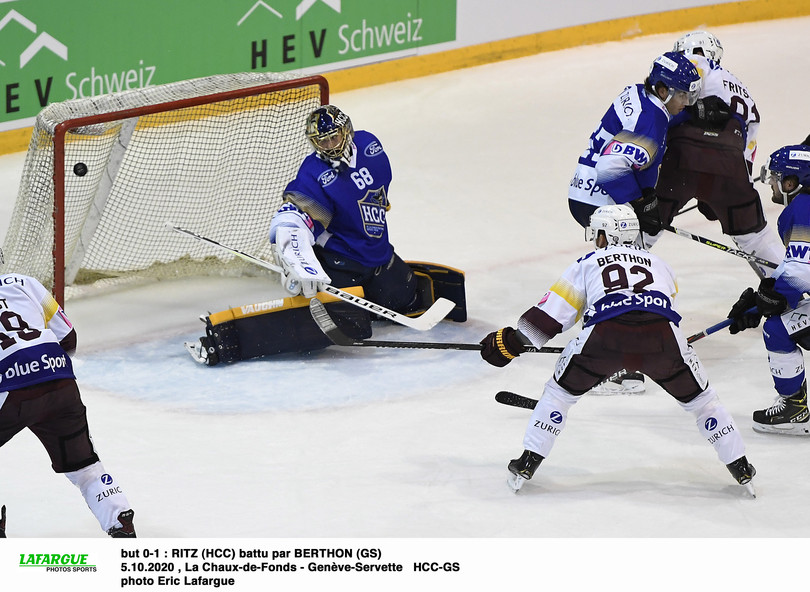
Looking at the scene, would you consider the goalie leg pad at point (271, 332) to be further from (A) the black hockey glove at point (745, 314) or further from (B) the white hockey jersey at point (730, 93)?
(B) the white hockey jersey at point (730, 93)

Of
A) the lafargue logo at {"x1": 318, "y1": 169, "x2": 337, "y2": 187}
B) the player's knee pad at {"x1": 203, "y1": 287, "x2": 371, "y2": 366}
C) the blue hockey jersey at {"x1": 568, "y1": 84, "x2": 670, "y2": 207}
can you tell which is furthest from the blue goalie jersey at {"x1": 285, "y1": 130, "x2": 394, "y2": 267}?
the blue hockey jersey at {"x1": 568, "y1": 84, "x2": 670, "y2": 207}

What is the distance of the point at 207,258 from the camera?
20.2 feet

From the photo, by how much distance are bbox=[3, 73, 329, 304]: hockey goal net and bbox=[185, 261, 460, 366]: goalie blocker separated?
0.72 metres

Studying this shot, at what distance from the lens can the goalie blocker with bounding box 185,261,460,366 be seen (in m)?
5.15

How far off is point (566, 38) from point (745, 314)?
4.50 m

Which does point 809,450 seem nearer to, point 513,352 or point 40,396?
point 513,352

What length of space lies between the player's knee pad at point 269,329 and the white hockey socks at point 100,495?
1.47 meters

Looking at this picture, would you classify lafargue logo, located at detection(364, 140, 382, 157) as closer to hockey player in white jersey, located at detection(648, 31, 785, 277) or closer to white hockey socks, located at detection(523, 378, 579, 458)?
hockey player in white jersey, located at detection(648, 31, 785, 277)

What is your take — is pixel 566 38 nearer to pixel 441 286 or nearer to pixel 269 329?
pixel 441 286

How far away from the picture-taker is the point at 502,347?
4.19 m

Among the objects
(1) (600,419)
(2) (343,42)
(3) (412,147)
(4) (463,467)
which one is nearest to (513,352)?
(4) (463,467)

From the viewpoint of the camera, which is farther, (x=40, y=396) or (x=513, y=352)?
(x=513, y=352)

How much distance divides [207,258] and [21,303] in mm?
2466

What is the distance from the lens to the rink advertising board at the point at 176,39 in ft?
22.7
